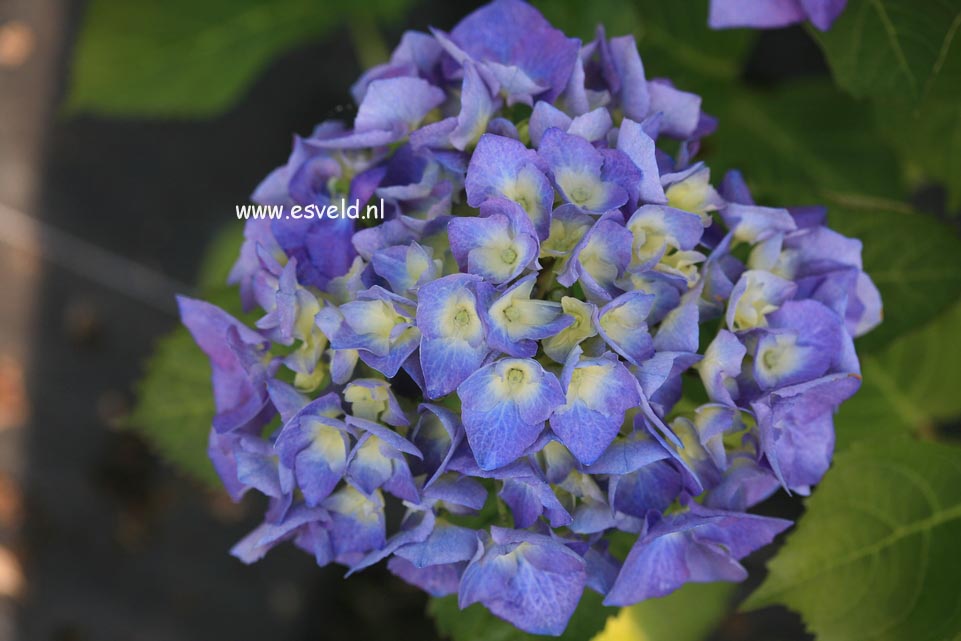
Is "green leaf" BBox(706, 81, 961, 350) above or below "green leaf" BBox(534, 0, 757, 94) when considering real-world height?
below

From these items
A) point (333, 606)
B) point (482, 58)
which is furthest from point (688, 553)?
point (333, 606)

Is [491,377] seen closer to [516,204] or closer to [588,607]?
[516,204]

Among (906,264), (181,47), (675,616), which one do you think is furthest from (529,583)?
(181,47)

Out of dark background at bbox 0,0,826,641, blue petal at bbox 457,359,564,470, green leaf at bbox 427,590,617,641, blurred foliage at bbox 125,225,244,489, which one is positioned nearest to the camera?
blue petal at bbox 457,359,564,470

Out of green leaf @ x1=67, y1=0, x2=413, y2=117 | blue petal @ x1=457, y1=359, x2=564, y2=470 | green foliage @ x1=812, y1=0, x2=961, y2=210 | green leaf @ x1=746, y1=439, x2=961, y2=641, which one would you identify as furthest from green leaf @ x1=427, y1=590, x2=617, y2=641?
green leaf @ x1=67, y1=0, x2=413, y2=117

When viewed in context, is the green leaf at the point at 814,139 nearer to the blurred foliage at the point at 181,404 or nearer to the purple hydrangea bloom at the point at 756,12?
the purple hydrangea bloom at the point at 756,12

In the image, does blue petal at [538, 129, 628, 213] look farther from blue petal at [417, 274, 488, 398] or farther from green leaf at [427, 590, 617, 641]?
green leaf at [427, 590, 617, 641]

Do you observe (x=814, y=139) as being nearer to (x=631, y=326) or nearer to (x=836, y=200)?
(x=836, y=200)
